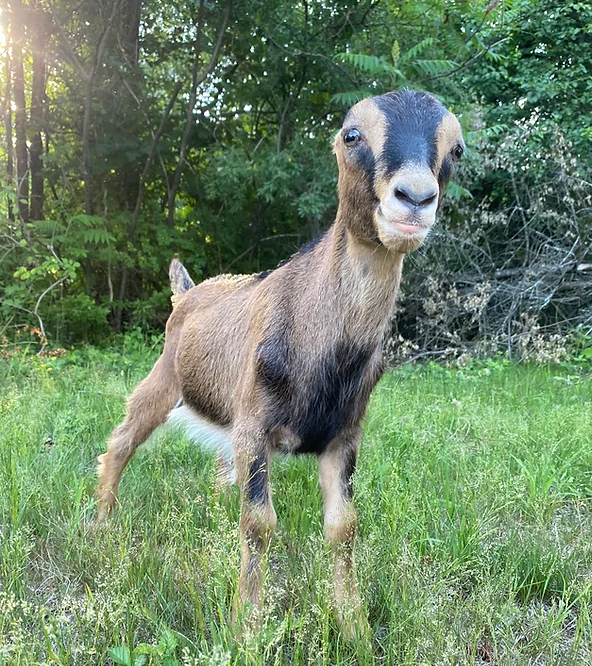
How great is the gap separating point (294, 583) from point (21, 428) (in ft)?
7.11

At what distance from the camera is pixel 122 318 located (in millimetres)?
9125

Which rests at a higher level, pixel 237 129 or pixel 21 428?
pixel 237 129

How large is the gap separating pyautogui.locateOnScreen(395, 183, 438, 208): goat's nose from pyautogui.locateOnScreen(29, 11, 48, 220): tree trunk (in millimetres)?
7608

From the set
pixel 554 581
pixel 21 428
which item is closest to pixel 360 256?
pixel 554 581

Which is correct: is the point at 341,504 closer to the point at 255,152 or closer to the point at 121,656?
the point at 121,656

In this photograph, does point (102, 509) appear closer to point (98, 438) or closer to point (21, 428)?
point (21, 428)

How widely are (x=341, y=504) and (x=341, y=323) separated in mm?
762

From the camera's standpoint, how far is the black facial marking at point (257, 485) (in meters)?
2.16

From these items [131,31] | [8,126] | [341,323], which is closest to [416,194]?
[341,323]

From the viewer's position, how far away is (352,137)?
6.67 ft

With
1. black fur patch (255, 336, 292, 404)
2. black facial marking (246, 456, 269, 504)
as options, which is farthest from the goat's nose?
black facial marking (246, 456, 269, 504)

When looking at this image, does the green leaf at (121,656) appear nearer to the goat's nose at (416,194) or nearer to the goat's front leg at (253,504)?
the goat's front leg at (253,504)

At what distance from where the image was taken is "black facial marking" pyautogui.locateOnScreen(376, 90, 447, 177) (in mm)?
1831

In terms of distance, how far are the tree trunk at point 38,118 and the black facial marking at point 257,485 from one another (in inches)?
287
